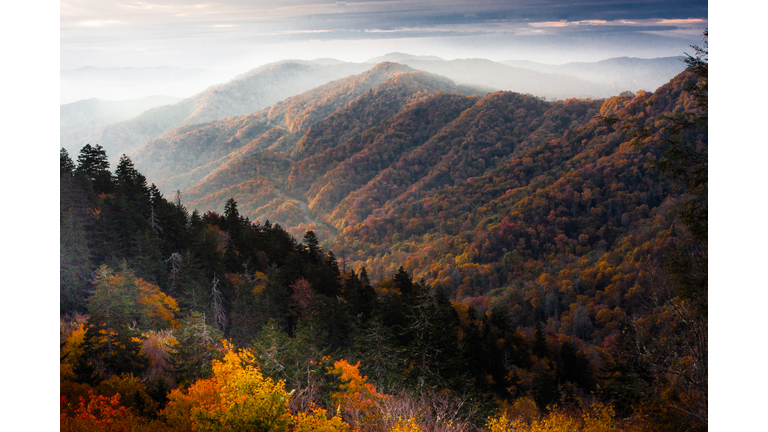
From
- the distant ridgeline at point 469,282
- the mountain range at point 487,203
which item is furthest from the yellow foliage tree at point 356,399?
the mountain range at point 487,203

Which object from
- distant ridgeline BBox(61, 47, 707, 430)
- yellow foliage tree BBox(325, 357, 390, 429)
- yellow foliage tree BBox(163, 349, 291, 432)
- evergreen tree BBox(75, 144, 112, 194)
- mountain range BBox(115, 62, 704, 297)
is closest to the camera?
yellow foliage tree BBox(163, 349, 291, 432)

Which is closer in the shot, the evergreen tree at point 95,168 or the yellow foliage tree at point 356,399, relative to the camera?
the yellow foliage tree at point 356,399

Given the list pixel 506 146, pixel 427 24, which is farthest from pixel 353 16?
pixel 506 146

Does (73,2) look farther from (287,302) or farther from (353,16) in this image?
(287,302)

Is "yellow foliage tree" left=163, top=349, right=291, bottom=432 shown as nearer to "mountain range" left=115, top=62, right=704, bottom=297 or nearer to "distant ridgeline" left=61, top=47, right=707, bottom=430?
"distant ridgeline" left=61, top=47, right=707, bottom=430

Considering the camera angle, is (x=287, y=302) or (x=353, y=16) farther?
(x=287, y=302)

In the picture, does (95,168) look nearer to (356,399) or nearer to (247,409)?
(356,399)

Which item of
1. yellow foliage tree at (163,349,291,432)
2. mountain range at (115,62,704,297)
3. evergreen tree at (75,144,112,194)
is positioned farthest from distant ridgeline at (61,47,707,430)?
yellow foliage tree at (163,349,291,432)

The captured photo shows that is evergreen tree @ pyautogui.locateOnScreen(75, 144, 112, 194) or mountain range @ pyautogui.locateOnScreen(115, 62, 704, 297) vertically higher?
evergreen tree @ pyautogui.locateOnScreen(75, 144, 112, 194)

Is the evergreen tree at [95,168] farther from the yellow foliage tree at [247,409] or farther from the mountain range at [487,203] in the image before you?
the mountain range at [487,203]

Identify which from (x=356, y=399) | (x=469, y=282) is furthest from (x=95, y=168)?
(x=469, y=282)
